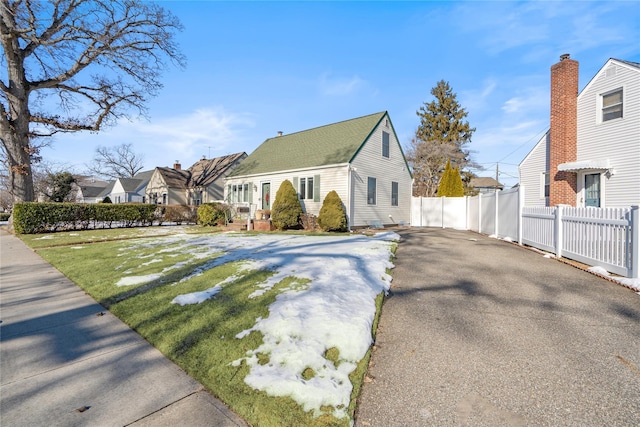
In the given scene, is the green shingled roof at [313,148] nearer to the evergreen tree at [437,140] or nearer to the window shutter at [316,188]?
the window shutter at [316,188]

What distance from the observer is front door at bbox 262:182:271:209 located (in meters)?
18.9

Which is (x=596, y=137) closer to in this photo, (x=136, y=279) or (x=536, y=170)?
(x=536, y=170)

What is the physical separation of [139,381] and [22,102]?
2047 cm

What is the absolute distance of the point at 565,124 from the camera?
12.6 m

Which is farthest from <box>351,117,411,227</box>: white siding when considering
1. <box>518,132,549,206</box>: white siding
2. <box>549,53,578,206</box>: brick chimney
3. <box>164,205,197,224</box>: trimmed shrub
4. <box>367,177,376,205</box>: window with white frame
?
<box>164,205,197,224</box>: trimmed shrub

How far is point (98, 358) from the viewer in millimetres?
3010

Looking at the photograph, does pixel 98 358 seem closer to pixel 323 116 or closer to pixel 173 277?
pixel 173 277

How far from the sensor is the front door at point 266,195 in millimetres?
18906

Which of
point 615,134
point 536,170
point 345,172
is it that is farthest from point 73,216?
point 615,134

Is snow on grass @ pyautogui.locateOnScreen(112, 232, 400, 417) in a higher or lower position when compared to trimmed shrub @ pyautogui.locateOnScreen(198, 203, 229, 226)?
lower

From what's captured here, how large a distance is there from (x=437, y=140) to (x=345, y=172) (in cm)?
2271

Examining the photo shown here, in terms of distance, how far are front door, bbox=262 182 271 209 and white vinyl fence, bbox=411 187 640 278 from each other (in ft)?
38.4

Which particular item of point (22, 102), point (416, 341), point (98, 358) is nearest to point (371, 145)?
point (416, 341)

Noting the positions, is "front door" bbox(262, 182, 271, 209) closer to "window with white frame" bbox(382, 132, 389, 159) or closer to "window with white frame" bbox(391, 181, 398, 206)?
"window with white frame" bbox(382, 132, 389, 159)
